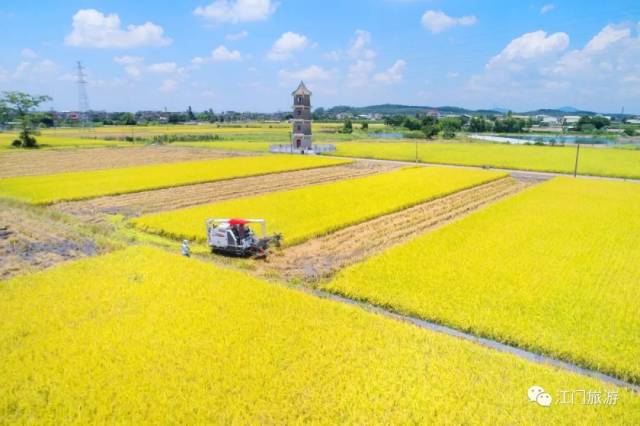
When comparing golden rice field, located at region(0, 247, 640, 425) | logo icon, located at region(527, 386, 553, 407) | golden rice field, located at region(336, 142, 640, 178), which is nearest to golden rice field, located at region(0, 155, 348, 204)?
golden rice field, located at region(336, 142, 640, 178)

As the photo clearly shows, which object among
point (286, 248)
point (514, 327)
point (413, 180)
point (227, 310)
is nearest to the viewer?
point (514, 327)

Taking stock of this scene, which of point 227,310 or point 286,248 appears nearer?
point 227,310

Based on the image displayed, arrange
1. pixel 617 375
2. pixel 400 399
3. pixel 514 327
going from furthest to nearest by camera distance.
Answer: pixel 514 327 < pixel 617 375 < pixel 400 399

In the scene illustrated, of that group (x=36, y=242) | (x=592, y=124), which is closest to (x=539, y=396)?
(x=36, y=242)

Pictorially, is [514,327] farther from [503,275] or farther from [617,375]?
[503,275]

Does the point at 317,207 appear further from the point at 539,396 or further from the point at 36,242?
the point at 539,396

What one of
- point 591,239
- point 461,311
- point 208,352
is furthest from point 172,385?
point 591,239
